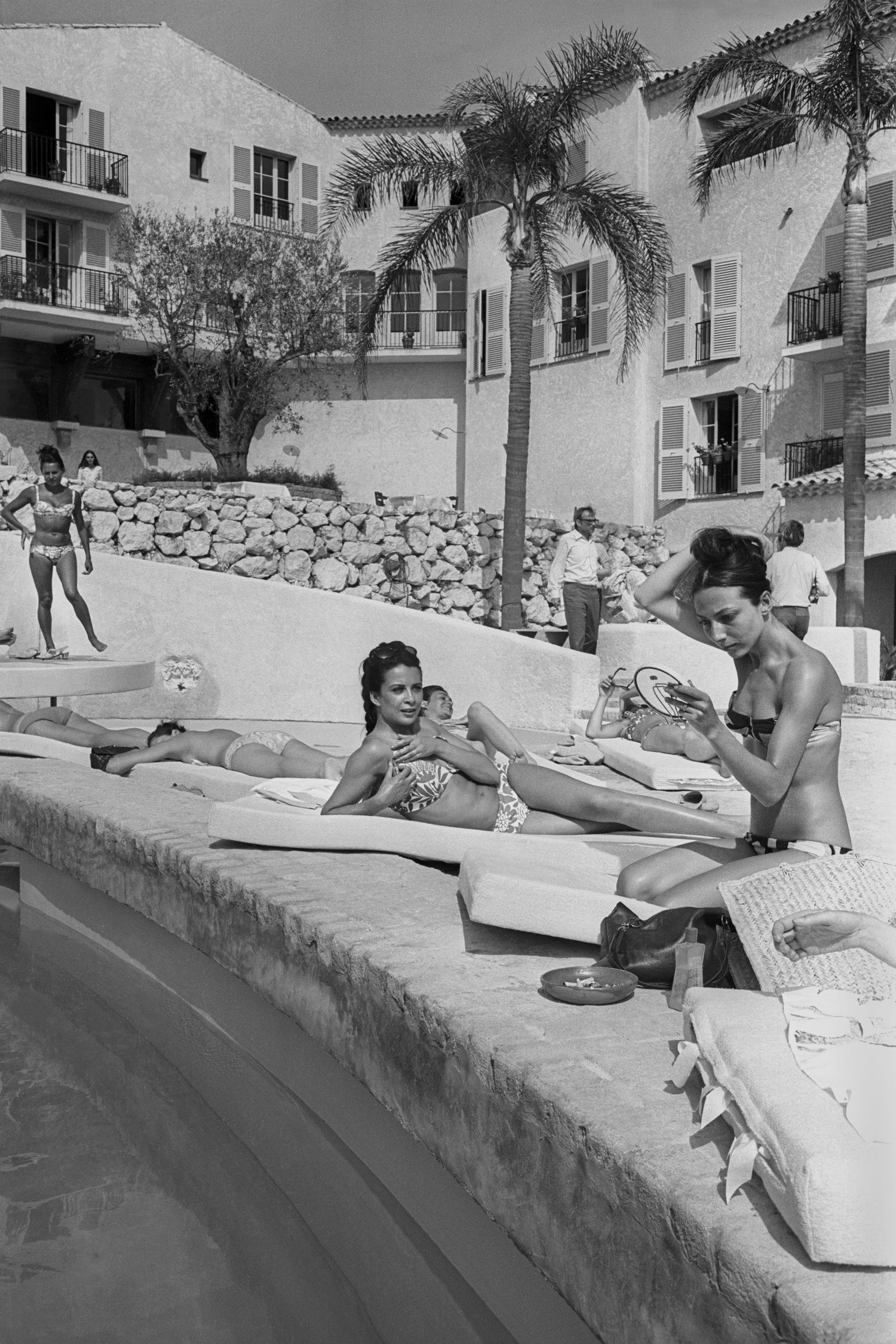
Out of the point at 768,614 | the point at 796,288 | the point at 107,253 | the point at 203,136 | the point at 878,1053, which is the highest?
the point at 203,136

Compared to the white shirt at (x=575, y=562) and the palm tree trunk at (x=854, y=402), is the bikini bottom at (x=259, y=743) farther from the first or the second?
the palm tree trunk at (x=854, y=402)

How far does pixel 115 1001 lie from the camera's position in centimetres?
454

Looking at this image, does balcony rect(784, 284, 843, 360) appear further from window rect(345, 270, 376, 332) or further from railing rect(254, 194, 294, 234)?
railing rect(254, 194, 294, 234)

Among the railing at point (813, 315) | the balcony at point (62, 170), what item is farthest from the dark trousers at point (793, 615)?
the balcony at point (62, 170)

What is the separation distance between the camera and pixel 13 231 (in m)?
27.2

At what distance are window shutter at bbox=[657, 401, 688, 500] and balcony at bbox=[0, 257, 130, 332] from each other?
37.2 ft

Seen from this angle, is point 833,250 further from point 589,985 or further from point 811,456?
point 589,985

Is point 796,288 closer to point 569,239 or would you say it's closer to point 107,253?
point 569,239

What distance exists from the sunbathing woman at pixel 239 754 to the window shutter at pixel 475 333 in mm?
22568

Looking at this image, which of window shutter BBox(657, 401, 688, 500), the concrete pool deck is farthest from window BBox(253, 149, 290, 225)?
the concrete pool deck

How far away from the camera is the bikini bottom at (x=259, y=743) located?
7.27m

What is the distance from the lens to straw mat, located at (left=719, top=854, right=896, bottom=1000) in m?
2.48

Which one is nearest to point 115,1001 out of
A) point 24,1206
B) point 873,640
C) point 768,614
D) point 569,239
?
point 24,1206

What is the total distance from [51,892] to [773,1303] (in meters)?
4.31
